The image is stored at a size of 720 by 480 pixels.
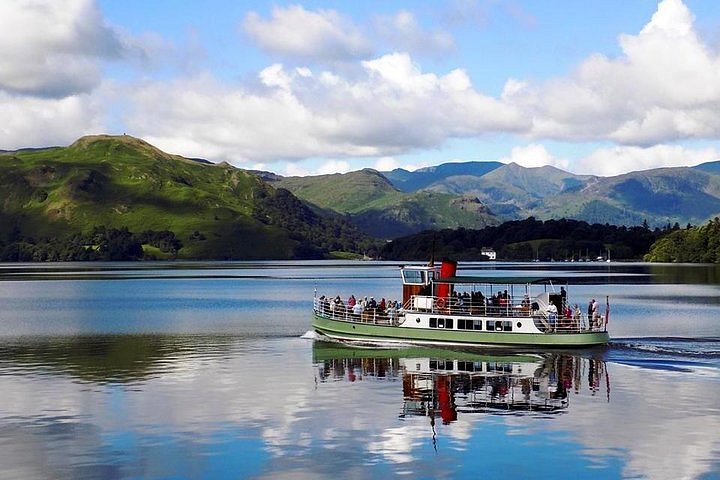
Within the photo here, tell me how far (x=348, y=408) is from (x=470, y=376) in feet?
46.4

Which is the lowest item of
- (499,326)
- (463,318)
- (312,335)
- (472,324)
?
(312,335)

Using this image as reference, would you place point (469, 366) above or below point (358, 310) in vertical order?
below

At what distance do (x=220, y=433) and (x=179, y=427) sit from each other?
9.43 feet

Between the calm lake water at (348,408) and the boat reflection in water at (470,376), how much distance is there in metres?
0.18

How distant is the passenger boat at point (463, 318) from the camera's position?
256 feet

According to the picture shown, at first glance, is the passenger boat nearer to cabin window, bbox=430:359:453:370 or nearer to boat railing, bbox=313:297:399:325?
boat railing, bbox=313:297:399:325

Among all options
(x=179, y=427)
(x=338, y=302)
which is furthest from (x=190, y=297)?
(x=179, y=427)

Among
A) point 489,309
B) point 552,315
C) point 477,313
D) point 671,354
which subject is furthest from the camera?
point 489,309

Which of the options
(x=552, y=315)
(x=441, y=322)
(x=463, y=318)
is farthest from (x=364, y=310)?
(x=552, y=315)

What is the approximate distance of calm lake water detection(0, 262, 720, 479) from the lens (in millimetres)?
38750

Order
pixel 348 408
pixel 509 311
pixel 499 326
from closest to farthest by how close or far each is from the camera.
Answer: pixel 348 408
pixel 499 326
pixel 509 311

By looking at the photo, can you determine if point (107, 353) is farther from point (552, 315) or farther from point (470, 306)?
point (552, 315)

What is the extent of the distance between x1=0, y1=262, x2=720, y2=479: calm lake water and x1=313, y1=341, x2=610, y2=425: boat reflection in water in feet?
0.58

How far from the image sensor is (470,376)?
6284 cm
